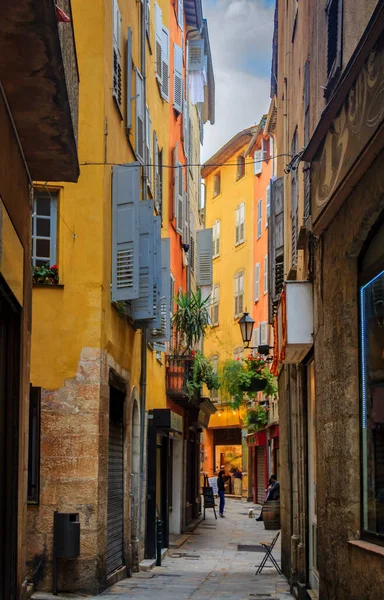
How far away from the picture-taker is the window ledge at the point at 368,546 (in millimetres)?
8062

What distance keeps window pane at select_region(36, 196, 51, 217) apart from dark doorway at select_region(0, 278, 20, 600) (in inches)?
248

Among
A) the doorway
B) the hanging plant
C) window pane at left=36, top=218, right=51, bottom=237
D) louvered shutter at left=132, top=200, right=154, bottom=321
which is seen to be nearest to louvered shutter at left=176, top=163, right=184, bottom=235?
the hanging plant

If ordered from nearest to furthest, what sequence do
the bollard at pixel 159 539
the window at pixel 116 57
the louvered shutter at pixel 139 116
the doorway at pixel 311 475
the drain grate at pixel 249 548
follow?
the doorway at pixel 311 475 → the window at pixel 116 57 → the louvered shutter at pixel 139 116 → the bollard at pixel 159 539 → the drain grate at pixel 249 548

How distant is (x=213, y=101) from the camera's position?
44.0 m

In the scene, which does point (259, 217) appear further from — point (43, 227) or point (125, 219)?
point (43, 227)

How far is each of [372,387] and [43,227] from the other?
23.9 ft

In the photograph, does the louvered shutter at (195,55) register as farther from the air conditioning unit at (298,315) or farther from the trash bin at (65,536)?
the air conditioning unit at (298,315)

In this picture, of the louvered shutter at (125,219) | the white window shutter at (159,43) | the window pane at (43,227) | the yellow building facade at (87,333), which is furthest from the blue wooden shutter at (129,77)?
the white window shutter at (159,43)

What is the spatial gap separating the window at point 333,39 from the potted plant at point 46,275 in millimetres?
5193

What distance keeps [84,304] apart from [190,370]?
11.8m

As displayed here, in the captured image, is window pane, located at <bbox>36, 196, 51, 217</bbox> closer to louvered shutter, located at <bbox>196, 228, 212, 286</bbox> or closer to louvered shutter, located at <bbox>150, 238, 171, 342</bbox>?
louvered shutter, located at <bbox>150, 238, 171, 342</bbox>

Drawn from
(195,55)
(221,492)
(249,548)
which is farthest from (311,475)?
(221,492)

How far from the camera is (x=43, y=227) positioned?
1487cm

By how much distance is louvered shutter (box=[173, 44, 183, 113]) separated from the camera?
2744 centimetres
